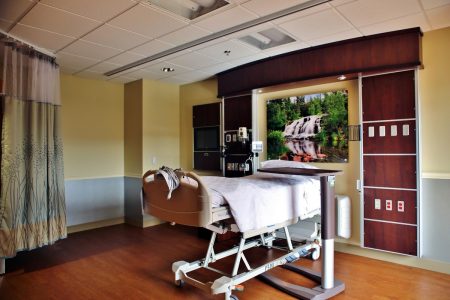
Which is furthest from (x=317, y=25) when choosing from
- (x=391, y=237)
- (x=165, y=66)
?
(x=391, y=237)

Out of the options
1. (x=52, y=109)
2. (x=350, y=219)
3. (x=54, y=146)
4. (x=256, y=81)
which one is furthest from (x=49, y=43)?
(x=350, y=219)

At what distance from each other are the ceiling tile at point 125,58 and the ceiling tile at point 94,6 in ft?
3.77

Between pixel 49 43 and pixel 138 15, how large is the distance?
1.39m

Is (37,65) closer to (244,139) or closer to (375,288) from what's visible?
(244,139)

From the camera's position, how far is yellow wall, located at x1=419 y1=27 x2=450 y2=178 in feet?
10.5

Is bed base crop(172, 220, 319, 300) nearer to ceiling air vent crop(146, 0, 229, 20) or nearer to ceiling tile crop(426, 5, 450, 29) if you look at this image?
ceiling air vent crop(146, 0, 229, 20)

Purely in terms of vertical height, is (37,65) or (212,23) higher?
(212,23)

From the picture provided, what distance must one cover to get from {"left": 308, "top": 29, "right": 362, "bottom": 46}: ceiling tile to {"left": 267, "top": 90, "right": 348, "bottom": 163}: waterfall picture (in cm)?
67

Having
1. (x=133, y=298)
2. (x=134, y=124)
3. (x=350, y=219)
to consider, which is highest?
(x=134, y=124)

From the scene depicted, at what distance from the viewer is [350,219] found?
12.3 ft

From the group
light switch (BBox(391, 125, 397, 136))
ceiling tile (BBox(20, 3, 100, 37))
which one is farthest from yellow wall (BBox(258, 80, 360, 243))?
ceiling tile (BBox(20, 3, 100, 37))

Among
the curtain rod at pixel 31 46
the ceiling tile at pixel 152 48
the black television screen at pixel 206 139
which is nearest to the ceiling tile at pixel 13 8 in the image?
the curtain rod at pixel 31 46

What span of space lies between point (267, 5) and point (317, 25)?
0.69 meters

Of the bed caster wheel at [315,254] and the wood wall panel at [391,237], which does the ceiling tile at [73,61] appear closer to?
the bed caster wheel at [315,254]
